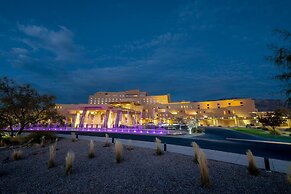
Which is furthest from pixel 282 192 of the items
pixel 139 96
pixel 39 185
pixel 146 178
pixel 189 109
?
pixel 139 96

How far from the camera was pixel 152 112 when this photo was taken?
94375 mm

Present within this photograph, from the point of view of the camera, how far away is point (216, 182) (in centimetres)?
653

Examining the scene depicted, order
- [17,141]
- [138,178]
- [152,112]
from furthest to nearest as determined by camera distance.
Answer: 1. [152,112]
2. [17,141]
3. [138,178]

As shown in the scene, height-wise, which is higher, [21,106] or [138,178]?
[21,106]

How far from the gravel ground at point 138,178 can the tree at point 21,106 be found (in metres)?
15.6

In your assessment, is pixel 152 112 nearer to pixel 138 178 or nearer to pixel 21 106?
pixel 21 106

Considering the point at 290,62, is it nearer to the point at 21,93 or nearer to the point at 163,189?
the point at 163,189

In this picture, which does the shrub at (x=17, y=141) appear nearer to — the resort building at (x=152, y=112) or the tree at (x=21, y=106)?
the tree at (x=21, y=106)

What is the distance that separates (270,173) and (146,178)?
5.33 metres

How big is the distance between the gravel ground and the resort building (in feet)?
138

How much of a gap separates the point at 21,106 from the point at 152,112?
244 ft

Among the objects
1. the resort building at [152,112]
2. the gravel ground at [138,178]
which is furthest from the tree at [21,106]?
the resort building at [152,112]

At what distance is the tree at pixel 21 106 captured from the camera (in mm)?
22684

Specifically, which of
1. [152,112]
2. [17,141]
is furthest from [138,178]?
[152,112]
